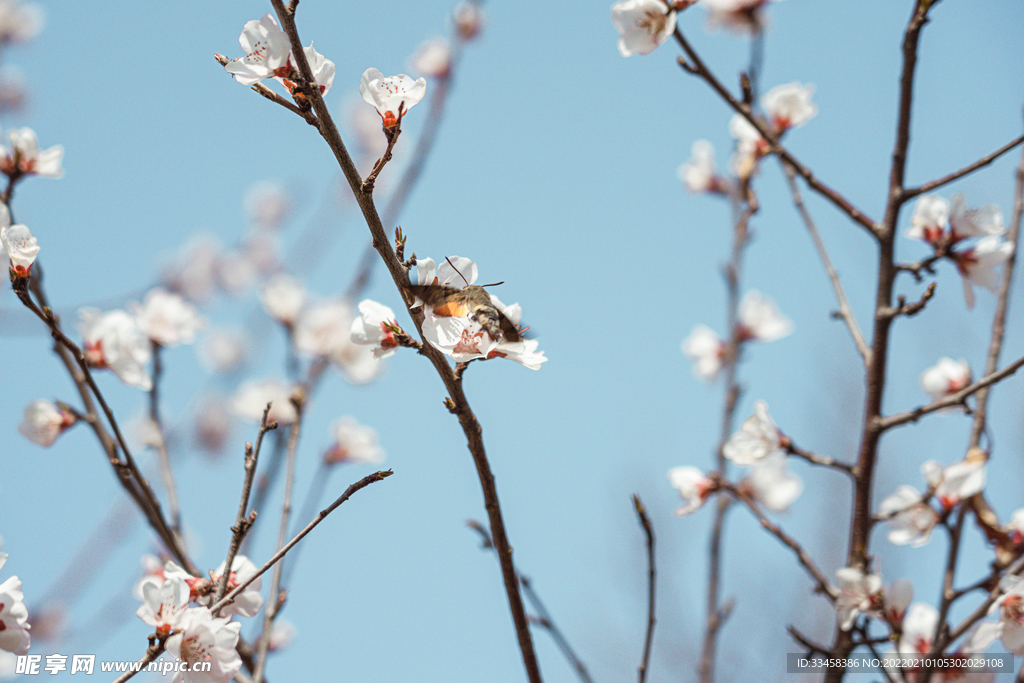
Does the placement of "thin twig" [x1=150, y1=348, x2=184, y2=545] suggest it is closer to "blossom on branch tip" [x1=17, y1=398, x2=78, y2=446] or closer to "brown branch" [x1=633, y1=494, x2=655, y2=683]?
"blossom on branch tip" [x1=17, y1=398, x2=78, y2=446]

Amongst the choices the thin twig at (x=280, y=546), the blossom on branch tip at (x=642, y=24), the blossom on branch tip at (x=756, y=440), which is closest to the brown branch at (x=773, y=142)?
the blossom on branch tip at (x=642, y=24)

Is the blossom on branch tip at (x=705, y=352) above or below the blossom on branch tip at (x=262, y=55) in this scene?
above

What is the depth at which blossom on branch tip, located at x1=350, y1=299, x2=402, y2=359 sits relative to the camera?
47.8 inches

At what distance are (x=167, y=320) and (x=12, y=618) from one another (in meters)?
1.16

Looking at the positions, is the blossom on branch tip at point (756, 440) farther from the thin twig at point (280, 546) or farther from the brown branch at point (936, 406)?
the thin twig at point (280, 546)

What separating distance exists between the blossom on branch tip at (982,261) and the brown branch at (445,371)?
1427mm

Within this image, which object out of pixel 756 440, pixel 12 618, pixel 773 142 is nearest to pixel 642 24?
pixel 773 142

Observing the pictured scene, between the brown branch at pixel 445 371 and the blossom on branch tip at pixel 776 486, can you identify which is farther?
the blossom on branch tip at pixel 776 486

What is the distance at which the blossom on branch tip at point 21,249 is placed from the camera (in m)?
1.17

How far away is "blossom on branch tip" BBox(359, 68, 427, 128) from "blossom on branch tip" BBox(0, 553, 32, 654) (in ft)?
3.45

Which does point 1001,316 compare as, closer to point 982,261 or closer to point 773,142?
point 982,261

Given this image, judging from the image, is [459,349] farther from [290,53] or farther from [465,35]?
[465,35]

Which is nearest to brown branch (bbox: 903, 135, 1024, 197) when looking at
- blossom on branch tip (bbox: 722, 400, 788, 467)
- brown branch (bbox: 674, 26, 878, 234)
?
brown branch (bbox: 674, 26, 878, 234)

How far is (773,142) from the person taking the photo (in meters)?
1.71
